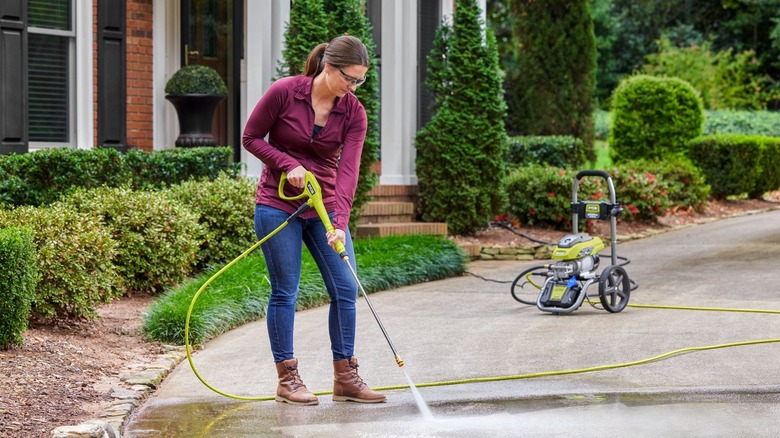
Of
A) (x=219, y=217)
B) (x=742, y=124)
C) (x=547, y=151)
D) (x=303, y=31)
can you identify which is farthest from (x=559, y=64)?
(x=219, y=217)

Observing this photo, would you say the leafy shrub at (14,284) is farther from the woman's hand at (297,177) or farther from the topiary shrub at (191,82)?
the topiary shrub at (191,82)

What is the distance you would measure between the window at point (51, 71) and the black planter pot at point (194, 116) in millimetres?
1402

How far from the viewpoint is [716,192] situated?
18.5 meters

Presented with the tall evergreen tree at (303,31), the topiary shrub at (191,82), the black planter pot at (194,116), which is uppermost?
the tall evergreen tree at (303,31)

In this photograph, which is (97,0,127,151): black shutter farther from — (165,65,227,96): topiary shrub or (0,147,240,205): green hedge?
(165,65,227,96): topiary shrub

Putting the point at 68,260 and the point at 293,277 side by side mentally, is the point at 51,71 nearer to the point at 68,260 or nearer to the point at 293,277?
the point at 68,260

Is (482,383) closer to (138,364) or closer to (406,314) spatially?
(138,364)

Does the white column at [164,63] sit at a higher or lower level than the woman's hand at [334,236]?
higher

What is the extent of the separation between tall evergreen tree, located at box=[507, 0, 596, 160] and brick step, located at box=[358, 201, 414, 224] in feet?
28.1

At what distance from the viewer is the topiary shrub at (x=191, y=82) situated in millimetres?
12047

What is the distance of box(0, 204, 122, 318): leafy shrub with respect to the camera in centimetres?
724

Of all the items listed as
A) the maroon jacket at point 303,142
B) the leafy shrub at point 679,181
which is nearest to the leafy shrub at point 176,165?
the maroon jacket at point 303,142

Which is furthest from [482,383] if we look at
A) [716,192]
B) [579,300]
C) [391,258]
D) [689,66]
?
[689,66]

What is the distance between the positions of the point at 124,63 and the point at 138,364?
5523 mm
